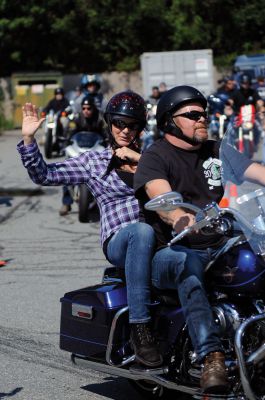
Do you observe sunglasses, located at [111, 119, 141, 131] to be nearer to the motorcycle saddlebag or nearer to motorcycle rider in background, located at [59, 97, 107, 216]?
the motorcycle saddlebag

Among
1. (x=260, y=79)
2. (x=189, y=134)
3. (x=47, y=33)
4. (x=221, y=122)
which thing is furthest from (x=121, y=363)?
(x=47, y=33)

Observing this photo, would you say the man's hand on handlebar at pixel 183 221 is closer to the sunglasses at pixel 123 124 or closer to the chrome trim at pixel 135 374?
the chrome trim at pixel 135 374

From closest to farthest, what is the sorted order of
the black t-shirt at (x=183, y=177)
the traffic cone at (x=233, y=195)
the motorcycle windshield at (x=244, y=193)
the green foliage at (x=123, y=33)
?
the motorcycle windshield at (x=244, y=193), the traffic cone at (x=233, y=195), the black t-shirt at (x=183, y=177), the green foliage at (x=123, y=33)

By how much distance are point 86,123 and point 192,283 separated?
8947 millimetres

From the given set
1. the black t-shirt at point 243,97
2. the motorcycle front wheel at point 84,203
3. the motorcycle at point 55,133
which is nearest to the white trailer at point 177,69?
the motorcycle at point 55,133

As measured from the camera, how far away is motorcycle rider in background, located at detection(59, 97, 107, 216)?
13148 millimetres

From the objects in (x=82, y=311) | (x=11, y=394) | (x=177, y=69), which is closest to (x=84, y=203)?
(x=11, y=394)

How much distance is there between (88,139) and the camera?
1323cm

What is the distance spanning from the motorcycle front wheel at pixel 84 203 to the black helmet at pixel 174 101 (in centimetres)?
702

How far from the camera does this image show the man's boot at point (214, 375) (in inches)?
177

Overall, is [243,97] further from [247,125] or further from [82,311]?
[82,311]

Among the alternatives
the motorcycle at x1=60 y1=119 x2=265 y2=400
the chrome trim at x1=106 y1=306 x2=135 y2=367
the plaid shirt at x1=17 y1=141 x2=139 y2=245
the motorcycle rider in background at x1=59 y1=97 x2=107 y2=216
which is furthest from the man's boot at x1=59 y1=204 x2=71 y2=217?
the chrome trim at x1=106 y1=306 x2=135 y2=367

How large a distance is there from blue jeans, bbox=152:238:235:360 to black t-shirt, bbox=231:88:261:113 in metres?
16.8

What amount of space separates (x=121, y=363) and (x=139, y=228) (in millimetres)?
709
